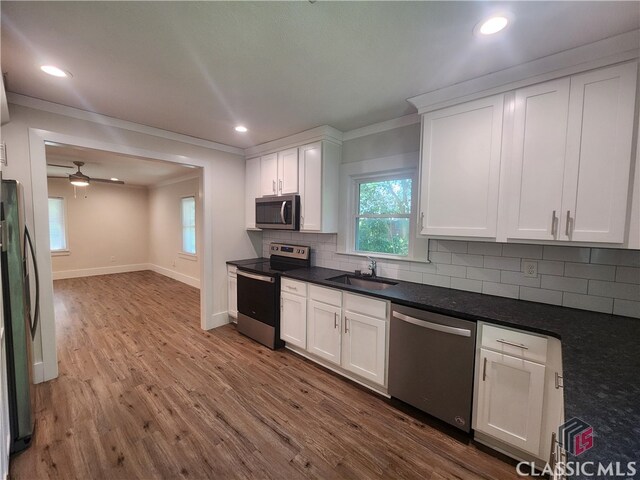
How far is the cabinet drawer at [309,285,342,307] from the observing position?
2457 millimetres

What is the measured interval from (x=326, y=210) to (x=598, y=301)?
2.24 meters

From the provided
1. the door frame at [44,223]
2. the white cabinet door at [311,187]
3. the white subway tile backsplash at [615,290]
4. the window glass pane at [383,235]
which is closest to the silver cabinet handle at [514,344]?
the white subway tile backsplash at [615,290]

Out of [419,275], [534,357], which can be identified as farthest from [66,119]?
[534,357]

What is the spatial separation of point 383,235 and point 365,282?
1.75 feet

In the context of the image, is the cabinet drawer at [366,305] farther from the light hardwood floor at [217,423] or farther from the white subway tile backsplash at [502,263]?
the white subway tile backsplash at [502,263]

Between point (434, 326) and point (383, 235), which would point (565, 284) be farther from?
point (383, 235)

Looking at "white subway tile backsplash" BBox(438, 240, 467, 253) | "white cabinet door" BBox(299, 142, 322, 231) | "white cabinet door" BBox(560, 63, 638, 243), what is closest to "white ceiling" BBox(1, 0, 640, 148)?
"white cabinet door" BBox(560, 63, 638, 243)

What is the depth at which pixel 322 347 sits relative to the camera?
8.61 ft

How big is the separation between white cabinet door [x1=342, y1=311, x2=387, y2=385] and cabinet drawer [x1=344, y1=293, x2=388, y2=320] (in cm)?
4

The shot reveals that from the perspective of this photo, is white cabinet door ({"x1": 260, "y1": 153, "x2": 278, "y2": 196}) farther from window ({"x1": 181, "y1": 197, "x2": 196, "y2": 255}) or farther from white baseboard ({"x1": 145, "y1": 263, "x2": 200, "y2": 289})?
white baseboard ({"x1": 145, "y1": 263, "x2": 200, "y2": 289})

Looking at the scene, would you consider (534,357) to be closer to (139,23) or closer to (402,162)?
(402,162)

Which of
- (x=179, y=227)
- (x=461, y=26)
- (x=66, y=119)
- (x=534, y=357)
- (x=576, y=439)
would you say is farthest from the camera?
(x=179, y=227)

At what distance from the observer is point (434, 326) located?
184 cm

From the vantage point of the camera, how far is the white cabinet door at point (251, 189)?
11.9 ft
